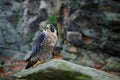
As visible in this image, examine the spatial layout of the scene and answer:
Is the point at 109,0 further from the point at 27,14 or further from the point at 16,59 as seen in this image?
the point at 27,14

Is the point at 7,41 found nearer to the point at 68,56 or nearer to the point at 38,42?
the point at 68,56

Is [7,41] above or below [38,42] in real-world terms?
below

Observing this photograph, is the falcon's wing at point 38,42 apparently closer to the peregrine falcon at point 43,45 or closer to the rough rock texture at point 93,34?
the peregrine falcon at point 43,45

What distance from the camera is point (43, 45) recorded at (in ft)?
27.0

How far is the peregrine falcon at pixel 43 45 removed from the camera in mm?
8180

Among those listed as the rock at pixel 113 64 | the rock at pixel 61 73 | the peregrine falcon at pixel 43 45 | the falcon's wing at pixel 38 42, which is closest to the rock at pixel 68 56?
the rock at pixel 113 64

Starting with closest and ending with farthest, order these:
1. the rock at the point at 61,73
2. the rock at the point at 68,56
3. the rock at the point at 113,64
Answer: the rock at the point at 61,73 → the rock at the point at 113,64 → the rock at the point at 68,56

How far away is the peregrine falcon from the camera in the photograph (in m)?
8.18

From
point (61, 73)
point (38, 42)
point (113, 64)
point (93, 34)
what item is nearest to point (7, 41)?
point (93, 34)

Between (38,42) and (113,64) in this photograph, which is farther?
(113,64)

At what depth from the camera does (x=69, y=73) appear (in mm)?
7238

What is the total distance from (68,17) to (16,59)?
5838mm

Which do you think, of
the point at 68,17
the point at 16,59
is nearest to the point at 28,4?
the point at 16,59

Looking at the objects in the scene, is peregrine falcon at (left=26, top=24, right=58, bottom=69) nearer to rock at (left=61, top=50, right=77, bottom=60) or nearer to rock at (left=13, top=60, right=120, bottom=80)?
rock at (left=13, top=60, right=120, bottom=80)
